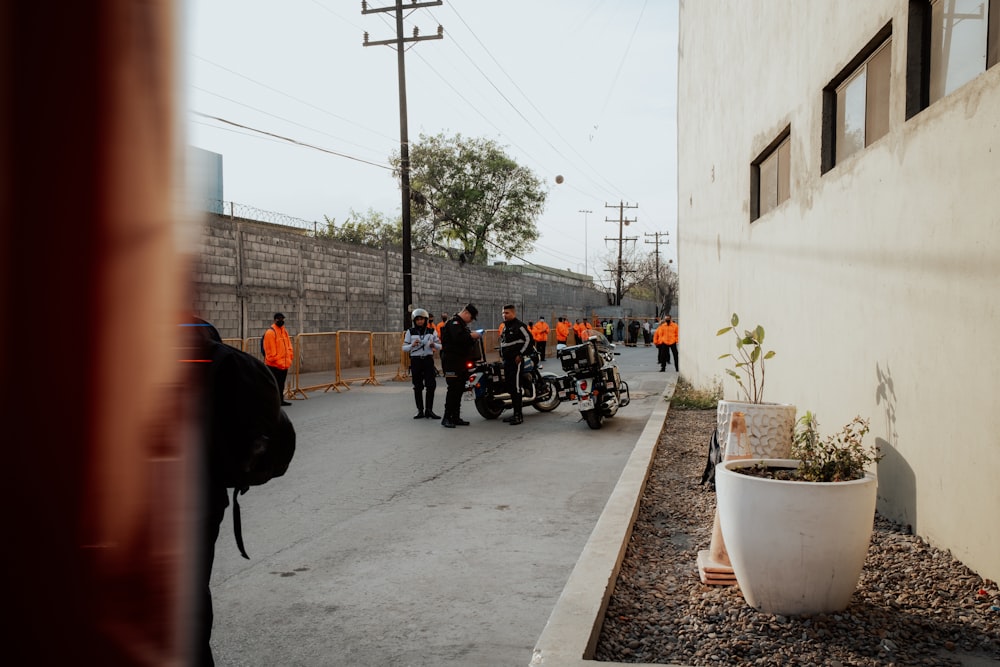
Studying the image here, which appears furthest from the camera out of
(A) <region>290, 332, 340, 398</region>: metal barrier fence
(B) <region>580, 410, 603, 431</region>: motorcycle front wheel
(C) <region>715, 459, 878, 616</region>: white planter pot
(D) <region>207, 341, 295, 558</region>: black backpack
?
(A) <region>290, 332, 340, 398</region>: metal barrier fence

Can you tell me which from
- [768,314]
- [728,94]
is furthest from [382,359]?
[768,314]

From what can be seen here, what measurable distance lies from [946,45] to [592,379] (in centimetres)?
693

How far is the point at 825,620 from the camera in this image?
11.4 ft

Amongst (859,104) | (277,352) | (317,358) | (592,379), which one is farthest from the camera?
Result: (317,358)

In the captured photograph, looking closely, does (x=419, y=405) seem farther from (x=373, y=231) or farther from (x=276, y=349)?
(x=373, y=231)

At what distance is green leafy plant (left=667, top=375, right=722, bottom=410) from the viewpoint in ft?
40.7

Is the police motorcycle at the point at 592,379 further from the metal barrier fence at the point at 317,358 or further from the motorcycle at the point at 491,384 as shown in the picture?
the metal barrier fence at the point at 317,358

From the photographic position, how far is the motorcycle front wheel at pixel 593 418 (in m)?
10.9

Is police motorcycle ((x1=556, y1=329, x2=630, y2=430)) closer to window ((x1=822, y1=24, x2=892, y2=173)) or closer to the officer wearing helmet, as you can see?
the officer wearing helmet

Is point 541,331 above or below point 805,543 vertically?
above

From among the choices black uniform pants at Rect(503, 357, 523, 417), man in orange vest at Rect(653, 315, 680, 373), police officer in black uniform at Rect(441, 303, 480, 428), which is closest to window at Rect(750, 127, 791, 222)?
black uniform pants at Rect(503, 357, 523, 417)

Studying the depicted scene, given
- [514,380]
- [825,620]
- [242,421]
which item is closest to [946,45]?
[825,620]

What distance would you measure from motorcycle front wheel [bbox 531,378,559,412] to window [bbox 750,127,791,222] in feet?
13.9

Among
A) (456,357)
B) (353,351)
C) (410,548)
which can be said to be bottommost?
(410,548)
